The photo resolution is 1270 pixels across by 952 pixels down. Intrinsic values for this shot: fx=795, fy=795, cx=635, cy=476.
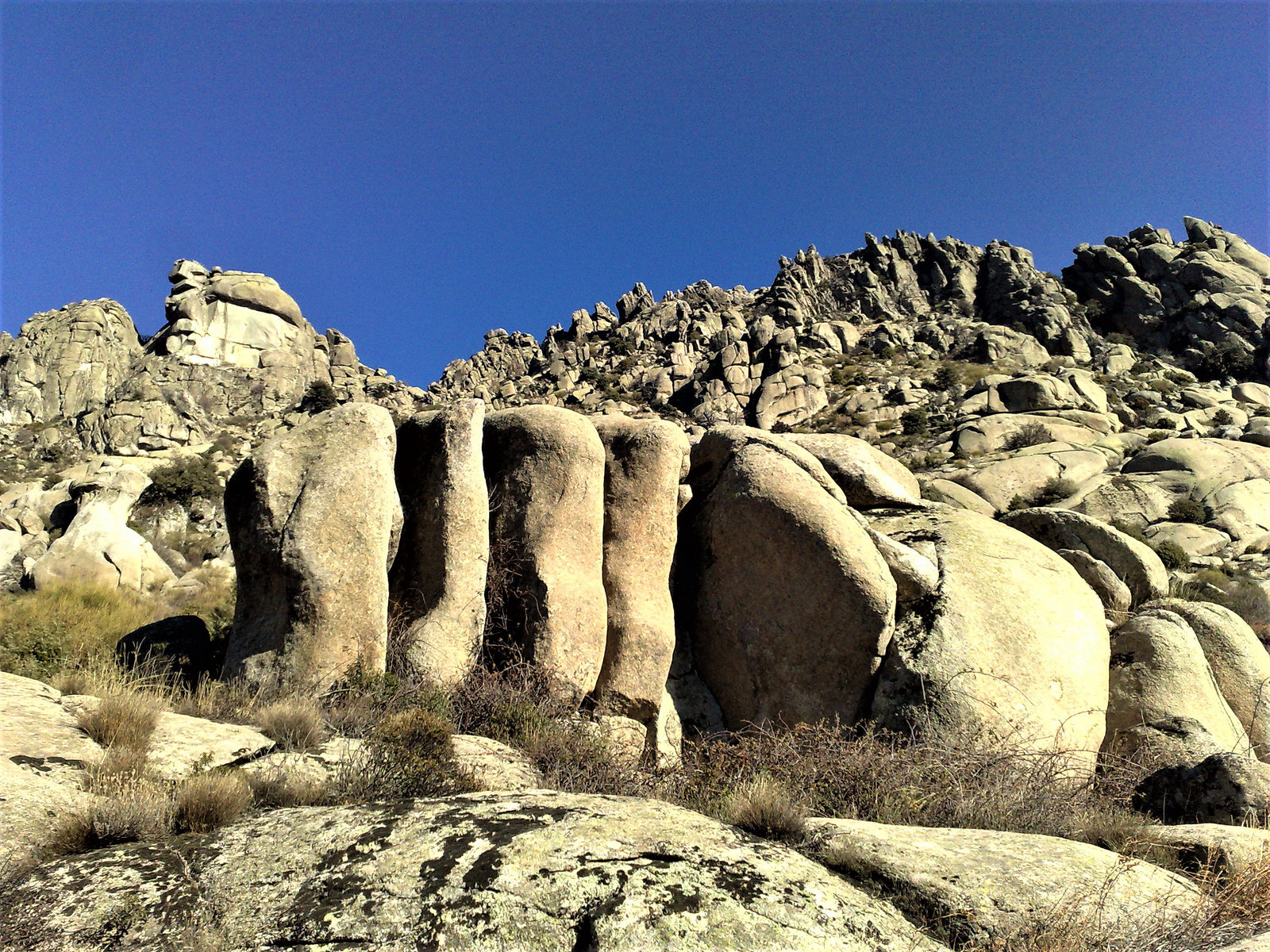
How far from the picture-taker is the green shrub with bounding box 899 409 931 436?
36625 millimetres

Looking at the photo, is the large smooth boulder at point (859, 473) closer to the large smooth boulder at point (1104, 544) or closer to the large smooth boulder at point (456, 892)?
the large smooth boulder at point (1104, 544)

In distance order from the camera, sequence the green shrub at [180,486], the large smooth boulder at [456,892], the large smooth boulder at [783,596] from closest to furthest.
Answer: the large smooth boulder at [456,892] < the large smooth boulder at [783,596] < the green shrub at [180,486]

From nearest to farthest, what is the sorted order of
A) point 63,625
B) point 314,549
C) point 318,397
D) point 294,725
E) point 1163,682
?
1. point 294,725
2. point 314,549
3. point 63,625
4. point 1163,682
5. point 318,397

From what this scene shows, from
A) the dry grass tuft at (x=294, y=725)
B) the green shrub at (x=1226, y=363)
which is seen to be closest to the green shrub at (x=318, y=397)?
the dry grass tuft at (x=294, y=725)

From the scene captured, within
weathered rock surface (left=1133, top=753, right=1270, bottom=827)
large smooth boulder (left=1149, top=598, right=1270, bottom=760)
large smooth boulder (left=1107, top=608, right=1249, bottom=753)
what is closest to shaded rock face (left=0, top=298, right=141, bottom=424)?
large smooth boulder (left=1107, top=608, right=1249, bottom=753)

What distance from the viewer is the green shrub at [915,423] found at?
36.6m

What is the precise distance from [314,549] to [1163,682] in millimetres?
9211

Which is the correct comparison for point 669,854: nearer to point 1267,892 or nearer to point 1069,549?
point 1267,892

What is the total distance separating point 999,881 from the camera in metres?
4.02

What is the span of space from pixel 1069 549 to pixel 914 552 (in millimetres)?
3576

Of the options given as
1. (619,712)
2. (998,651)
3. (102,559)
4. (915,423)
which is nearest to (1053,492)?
(915,423)

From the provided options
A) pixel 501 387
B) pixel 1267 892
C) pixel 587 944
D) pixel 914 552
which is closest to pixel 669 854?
pixel 587 944

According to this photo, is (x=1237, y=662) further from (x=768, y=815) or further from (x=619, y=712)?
(x=768, y=815)

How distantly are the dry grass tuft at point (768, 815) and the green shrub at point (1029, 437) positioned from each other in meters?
28.2
